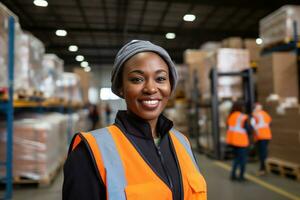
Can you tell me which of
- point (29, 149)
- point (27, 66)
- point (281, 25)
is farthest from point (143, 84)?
point (281, 25)

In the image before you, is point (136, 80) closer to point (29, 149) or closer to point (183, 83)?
point (29, 149)

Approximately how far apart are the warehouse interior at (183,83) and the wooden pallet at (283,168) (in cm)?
2

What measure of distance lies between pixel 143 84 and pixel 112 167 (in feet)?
1.17

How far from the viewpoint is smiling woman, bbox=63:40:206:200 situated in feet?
3.13

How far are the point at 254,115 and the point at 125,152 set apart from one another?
523cm

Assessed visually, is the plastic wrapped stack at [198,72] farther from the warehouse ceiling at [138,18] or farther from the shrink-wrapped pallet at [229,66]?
the warehouse ceiling at [138,18]


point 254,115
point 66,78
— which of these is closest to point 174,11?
point 66,78

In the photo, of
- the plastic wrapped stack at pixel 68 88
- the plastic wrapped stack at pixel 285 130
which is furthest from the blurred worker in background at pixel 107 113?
the plastic wrapped stack at pixel 285 130

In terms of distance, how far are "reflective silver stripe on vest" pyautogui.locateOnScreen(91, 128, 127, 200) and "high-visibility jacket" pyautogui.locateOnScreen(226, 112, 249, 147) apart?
4539 mm

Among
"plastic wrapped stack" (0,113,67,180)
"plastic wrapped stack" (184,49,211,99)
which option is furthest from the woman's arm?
"plastic wrapped stack" (184,49,211,99)

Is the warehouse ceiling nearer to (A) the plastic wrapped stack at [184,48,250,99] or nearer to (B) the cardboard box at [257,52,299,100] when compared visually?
(A) the plastic wrapped stack at [184,48,250,99]

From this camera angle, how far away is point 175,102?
12.2 meters

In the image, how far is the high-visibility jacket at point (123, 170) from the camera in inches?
37.9

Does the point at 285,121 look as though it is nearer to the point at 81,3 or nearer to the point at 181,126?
the point at 81,3
